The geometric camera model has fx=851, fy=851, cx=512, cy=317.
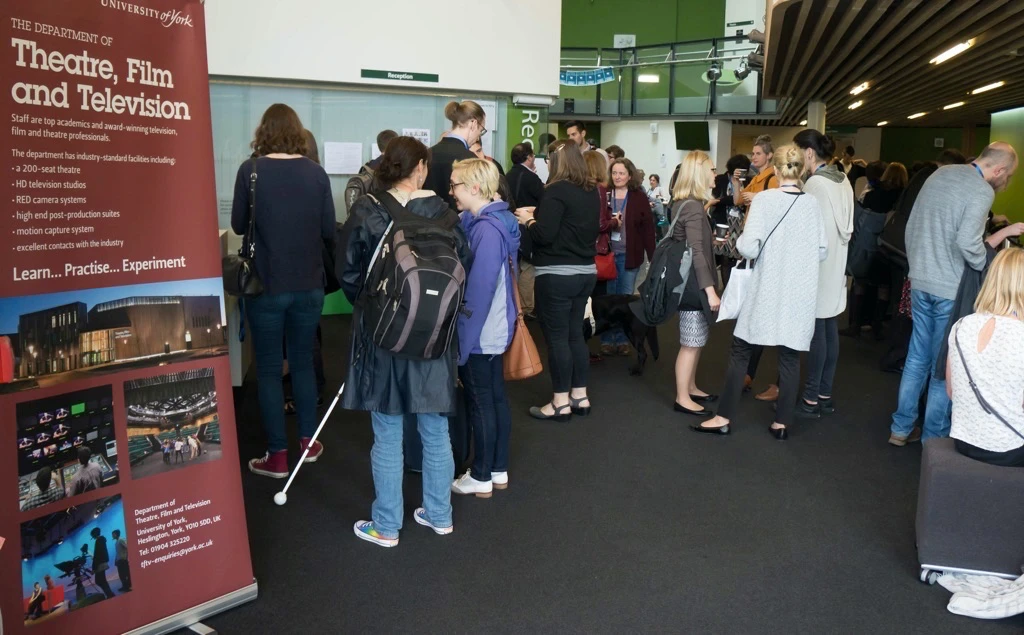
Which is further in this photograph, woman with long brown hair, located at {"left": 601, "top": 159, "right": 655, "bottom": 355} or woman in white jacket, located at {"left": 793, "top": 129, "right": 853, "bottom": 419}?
woman with long brown hair, located at {"left": 601, "top": 159, "right": 655, "bottom": 355}

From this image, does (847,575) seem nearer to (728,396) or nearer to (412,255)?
(728,396)

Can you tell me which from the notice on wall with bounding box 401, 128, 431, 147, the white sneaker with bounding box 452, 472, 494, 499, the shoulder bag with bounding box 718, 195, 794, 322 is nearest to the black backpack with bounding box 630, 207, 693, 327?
the shoulder bag with bounding box 718, 195, 794, 322

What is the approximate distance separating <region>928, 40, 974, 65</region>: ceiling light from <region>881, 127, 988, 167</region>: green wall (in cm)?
1833

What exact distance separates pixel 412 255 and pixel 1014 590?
2.32 metres

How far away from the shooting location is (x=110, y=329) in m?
2.34

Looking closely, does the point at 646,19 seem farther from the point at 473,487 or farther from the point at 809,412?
the point at 473,487

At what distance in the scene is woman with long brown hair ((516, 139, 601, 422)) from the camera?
457 centimetres

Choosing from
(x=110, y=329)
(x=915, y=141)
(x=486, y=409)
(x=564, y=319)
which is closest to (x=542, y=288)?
(x=564, y=319)

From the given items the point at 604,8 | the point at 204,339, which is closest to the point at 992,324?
the point at 204,339

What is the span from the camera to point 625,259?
6.41 metres

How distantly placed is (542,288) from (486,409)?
1.22m

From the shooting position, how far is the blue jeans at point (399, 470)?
321cm

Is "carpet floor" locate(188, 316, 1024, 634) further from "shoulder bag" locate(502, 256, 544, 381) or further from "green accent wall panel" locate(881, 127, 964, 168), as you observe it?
"green accent wall panel" locate(881, 127, 964, 168)

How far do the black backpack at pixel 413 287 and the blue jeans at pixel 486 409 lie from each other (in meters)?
0.59
